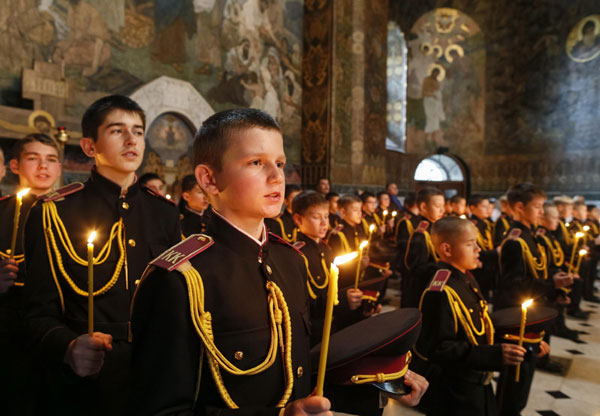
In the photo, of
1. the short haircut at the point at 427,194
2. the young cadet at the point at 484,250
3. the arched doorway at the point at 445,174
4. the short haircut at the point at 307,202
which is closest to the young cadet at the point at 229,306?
the short haircut at the point at 307,202

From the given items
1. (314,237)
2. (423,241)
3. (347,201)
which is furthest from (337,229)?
(314,237)

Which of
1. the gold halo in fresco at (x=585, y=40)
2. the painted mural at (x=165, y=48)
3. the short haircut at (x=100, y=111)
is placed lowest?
the short haircut at (x=100, y=111)

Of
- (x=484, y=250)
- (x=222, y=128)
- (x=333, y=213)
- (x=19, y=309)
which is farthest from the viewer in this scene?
(x=333, y=213)

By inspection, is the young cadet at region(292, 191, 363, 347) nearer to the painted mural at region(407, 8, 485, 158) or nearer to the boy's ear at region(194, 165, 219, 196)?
the boy's ear at region(194, 165, 219, 196)

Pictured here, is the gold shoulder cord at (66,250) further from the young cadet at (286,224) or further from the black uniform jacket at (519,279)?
the black uniform jacket at (519,279)

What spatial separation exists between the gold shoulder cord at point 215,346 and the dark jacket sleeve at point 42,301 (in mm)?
754

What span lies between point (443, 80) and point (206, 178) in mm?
19389

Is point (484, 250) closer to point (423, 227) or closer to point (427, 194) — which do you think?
point (427, 194)

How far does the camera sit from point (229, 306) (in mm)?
1124

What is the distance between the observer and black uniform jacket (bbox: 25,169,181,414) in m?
1.63

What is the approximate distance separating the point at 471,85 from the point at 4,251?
1919cm

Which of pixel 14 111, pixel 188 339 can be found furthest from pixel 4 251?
pixel 14 111

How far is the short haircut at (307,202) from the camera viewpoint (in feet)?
11.9

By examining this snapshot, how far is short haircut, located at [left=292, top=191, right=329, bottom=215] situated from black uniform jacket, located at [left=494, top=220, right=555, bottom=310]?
1860mm
